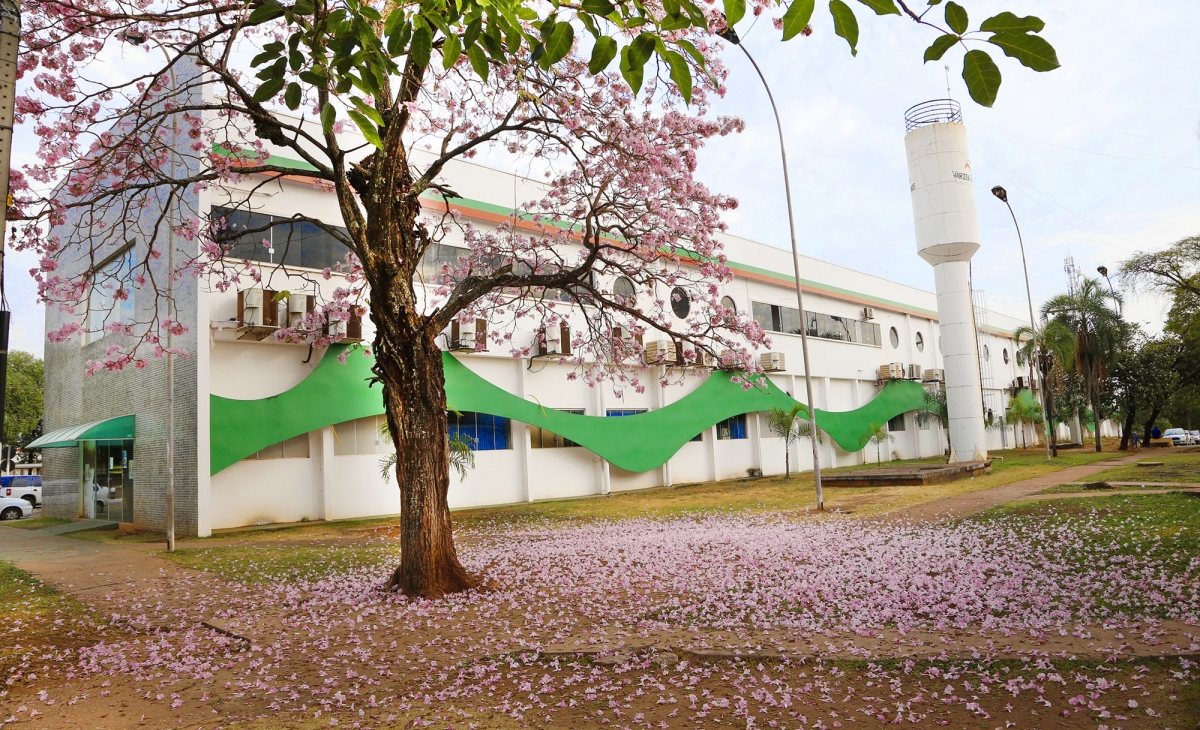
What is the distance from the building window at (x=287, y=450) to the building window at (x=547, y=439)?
5972 mm

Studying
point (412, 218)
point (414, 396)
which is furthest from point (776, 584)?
point (412, 218)

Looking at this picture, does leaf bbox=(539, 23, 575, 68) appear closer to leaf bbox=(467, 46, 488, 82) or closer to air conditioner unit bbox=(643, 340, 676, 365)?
leaf bbox=(467, 46, 488, 82)

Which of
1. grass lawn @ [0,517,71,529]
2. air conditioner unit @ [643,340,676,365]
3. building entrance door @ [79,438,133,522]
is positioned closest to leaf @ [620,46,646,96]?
building entrance door @ [79,438,133,522]

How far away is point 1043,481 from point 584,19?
1890 cm

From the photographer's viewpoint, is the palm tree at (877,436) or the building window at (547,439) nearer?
the building window at (547,439)

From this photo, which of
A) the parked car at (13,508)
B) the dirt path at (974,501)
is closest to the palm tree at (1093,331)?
the dirt path at (974,501)

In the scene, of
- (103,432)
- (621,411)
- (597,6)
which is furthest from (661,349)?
(597,6)

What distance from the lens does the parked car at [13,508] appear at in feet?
79.0

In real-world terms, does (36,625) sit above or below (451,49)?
below

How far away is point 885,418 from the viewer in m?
33.0

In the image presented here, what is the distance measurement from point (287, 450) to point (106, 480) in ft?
20.7

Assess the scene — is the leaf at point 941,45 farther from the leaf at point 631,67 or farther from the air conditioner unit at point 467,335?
the air conditioner unit at point 467,335

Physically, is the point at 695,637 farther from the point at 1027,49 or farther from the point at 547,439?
the point at 547,439

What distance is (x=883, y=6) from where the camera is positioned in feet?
7.32
